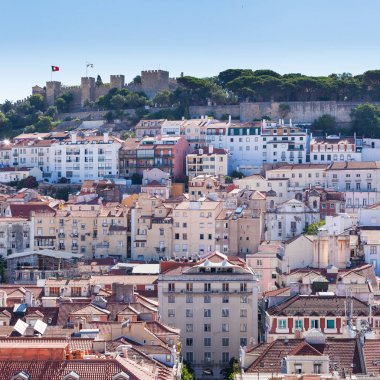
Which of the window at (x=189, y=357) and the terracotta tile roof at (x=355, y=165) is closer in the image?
the window at (x=189, y=357)

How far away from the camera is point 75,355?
35781mm

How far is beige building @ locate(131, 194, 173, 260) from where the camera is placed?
7056cm

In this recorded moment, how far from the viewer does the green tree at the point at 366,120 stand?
94.2 meters

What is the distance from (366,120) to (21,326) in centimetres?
5585

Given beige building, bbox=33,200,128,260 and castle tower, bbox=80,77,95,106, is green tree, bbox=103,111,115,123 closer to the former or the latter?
castle tower, bbox=80,77,95,106

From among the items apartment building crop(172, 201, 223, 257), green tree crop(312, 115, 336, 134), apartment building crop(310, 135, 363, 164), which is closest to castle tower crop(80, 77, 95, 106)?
green tree crop(312, 115, 336, 134)

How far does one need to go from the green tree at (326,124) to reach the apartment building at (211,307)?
45.5 meters

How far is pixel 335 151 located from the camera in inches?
3465

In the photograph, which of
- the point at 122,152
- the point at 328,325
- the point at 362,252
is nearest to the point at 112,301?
the point at 328,325

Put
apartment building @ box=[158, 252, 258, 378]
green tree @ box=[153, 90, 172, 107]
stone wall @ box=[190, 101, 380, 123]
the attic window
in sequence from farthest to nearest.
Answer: green tree @ box=[153, 90, 172, 107] < stone wall @ box=[190, 101, 380, 123] < apartment building @ box=[158, 252, 258, 378] < the attic window

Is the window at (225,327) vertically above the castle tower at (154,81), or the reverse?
the castle tower at (154,81)

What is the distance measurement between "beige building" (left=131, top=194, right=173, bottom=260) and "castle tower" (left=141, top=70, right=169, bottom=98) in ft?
138

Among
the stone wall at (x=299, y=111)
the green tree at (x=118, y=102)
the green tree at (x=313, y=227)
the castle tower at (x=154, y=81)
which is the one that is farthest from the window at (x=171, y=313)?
the castle tower at (x=154, y=81)

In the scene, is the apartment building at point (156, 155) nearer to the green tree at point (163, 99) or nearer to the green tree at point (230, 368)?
the green tree at point (163, 99)
